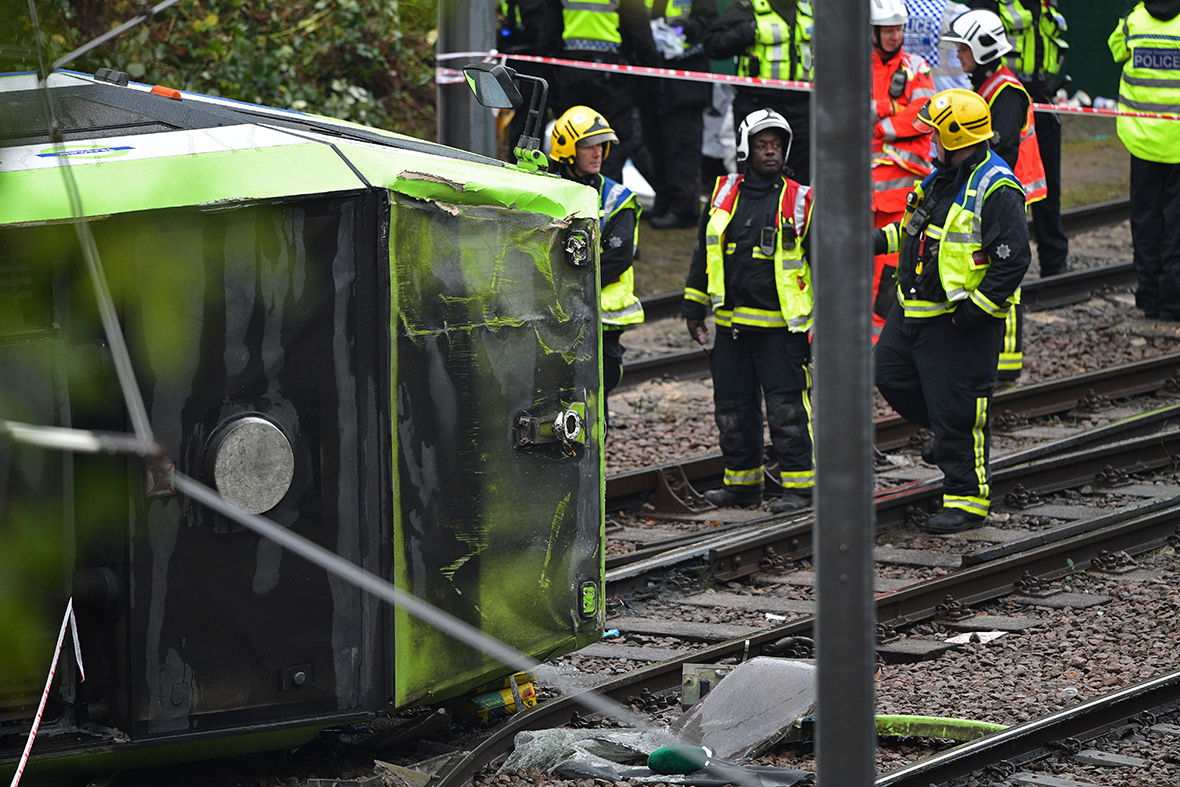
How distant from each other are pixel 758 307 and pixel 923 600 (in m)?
2.15

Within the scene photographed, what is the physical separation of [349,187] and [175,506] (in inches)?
39.2

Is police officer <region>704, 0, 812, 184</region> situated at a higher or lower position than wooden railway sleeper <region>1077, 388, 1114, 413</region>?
higher

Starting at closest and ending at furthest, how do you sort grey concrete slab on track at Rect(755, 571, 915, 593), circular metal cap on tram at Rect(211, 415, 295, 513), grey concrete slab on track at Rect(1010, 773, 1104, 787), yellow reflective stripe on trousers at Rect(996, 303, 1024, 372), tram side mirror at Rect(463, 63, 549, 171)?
1. circular metal cap on tram at Rect(211, 415, 295, 513)
2. grey concrete slab on track at Rect(1010, 773, 1104, 787)
3. tram side mirror at Rect(463, 63, 549, 171)
4. grey concrete slab on track at Rect(755, 571, 915, 593)
5. yellow reflective stripe on trousers at Rect(996, 303, 1024, 372)

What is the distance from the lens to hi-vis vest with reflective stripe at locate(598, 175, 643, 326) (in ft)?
25.8

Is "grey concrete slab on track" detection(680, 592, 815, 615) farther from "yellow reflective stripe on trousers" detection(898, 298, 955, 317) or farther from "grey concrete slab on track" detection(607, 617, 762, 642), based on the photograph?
"yellow reflective stripe on trousers" detection(898, 298, 955, 317)

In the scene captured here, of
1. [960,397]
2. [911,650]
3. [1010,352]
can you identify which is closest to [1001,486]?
[960,397]

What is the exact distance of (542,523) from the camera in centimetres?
472

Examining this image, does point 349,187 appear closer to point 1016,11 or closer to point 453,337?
point 453,337

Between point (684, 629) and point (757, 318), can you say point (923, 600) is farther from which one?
point (757, 318)

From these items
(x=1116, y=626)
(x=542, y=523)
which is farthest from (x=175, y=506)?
(x=1116, y=626)

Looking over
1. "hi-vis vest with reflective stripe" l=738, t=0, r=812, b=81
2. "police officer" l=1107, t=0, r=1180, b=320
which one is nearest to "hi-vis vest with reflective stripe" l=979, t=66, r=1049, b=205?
"police officer" l=1107, t=0, r=1180, b=320

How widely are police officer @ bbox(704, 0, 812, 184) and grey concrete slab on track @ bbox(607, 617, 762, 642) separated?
5.83 metres

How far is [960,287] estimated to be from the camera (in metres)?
7.36

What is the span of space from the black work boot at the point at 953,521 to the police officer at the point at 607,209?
6.15 ft
